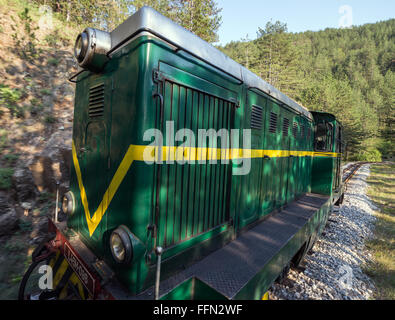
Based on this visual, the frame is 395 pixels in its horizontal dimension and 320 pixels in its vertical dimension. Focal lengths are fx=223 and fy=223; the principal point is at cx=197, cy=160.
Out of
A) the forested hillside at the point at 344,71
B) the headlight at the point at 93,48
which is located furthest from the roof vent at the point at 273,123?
the forested hillside at the point at 344,71

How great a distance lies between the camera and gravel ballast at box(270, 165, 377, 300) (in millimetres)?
3449

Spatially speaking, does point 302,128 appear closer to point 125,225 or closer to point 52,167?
point 125,225

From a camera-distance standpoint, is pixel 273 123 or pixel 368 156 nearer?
pixel 273 123

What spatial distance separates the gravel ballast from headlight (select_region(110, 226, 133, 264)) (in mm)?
2578

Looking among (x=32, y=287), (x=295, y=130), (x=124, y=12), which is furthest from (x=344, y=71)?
(x=32, y=287)

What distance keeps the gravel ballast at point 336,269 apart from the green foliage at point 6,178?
18.1ft

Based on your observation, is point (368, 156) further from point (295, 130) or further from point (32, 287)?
point (32, 287)

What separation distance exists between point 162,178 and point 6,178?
4790mm

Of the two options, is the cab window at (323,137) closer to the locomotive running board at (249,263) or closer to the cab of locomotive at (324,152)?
the cab of locomotive at (324,152)

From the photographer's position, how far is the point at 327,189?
595 cm

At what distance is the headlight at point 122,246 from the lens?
1.66 meters

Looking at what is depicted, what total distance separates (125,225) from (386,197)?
43.3 feet

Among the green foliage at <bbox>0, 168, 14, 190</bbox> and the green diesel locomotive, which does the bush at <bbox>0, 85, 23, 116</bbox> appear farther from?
the green diesel locomotive

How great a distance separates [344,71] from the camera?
227 ft
